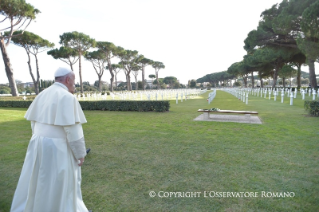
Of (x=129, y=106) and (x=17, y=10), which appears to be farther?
A: (x=17, y=10)

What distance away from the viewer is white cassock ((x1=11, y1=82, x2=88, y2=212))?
6.52 ft

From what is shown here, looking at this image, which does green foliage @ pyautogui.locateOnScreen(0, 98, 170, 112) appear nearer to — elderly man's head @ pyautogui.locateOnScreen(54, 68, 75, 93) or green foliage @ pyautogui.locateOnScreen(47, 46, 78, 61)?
elderly man's head @ pyautogui.locateOnScreen(54, 68, 75, 93)

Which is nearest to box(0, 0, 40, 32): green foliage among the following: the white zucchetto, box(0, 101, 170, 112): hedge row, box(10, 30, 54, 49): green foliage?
box(10, 30, 54, 49): green foliage

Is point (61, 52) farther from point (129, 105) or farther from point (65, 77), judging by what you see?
point (65, 77)

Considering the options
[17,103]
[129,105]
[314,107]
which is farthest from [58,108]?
[17,103]

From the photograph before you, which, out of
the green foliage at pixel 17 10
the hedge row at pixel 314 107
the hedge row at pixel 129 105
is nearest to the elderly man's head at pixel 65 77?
the hedge row at pixel 129 105

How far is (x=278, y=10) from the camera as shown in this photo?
91.3 feet

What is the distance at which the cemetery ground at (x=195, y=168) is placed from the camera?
2703 millimetres

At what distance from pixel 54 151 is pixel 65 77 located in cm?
87

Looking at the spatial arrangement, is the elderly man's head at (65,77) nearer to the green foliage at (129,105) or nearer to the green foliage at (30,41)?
the green foliage at (129,105)

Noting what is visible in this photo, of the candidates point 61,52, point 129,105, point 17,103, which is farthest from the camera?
point 61,52

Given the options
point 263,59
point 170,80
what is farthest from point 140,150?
point 170,80

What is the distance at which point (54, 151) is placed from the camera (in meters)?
1.99

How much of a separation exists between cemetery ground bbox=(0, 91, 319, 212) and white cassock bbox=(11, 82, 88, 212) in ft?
2.53
